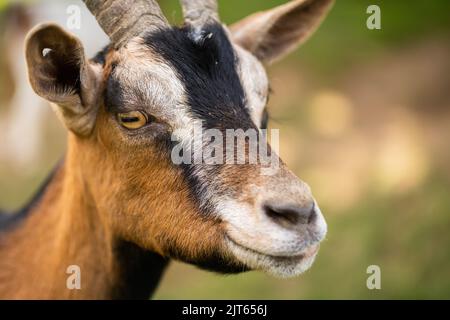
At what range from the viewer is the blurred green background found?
1112 cm

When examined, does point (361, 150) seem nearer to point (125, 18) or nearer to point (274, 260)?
point (125, 18)

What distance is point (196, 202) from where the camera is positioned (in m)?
5.10

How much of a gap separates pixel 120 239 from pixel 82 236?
42 centimetres

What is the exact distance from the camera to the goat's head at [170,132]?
15.6ft

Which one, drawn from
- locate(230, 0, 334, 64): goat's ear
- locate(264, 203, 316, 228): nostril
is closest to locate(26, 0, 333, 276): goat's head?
locate(264, 203, 316, 228): nostril

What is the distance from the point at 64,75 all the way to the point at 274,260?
7.33 ft

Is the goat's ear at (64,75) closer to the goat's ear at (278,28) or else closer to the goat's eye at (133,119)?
the goat's eye at (133,119)

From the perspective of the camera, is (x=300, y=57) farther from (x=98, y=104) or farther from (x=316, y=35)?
(x=98, y=104)

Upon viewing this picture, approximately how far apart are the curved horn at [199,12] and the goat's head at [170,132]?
0.01 meters

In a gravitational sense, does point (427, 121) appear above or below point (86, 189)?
below

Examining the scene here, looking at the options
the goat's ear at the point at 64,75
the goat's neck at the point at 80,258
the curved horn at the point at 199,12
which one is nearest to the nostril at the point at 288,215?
the goat's neck at the point at 80,258
